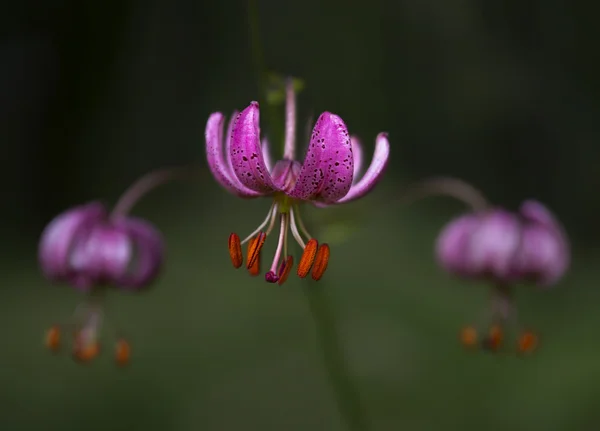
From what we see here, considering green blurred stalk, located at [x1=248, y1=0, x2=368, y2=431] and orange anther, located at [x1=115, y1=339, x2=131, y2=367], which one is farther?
orange anther, located at [x1=115, y1=339, x2=131, y2=367]

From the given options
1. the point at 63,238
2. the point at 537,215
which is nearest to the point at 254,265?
the point at 63,238

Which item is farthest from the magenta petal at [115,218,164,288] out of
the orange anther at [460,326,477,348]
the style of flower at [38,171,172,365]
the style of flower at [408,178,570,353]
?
the orange anther at [460,326,477,348]

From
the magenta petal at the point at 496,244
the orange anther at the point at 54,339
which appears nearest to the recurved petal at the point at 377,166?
the magenta petal at the point at 496,244

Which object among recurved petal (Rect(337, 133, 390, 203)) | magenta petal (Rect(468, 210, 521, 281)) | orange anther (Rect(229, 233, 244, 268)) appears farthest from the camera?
magenta petal (Rect(468, 210, 521, 281))

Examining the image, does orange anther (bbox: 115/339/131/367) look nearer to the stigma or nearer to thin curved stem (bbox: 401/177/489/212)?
the stigma

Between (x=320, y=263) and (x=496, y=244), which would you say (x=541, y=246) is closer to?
(x=496, y=244)

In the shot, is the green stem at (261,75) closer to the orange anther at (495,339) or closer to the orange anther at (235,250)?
the orange anther at (235,250)

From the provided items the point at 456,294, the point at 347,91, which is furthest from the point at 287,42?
the point at 456,294
